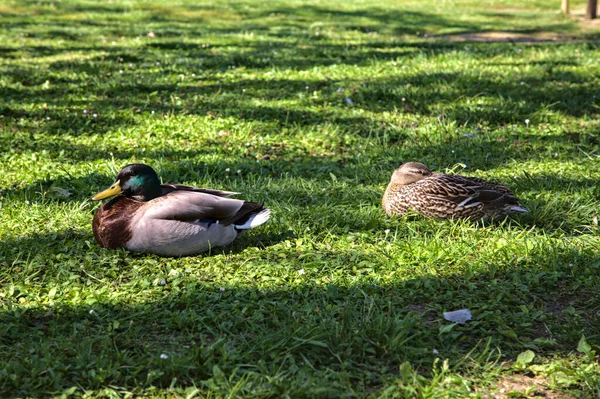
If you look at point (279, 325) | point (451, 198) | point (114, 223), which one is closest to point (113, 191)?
point (114, 223)

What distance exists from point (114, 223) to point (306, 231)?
53.8 inches

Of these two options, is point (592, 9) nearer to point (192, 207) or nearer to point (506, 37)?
point (506, 37)

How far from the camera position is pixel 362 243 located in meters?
4.94

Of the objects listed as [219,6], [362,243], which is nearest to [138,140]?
[362,243]

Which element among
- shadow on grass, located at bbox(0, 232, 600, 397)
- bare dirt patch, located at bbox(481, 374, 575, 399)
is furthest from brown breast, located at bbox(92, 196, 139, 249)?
bare dirt patch, located at bbox(481, 374, 575, 399)

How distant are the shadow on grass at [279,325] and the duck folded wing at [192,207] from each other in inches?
13.6

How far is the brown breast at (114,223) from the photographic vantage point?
4.61 meters

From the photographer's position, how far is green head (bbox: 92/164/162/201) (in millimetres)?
4801

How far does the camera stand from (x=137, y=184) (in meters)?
4.81

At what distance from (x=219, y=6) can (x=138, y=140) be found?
13557mm

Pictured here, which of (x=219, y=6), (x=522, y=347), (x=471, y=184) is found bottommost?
(x=522, y=347)

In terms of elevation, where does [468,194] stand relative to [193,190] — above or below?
below

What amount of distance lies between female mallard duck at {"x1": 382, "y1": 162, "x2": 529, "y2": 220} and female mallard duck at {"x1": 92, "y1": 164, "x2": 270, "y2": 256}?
1.17m

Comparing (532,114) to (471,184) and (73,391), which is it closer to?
Result: (471,184)
